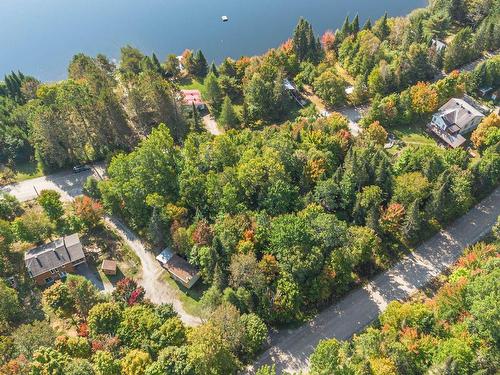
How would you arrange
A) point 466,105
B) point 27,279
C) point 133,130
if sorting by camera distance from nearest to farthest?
1. point 27,279
2. point 466,105
3. point 133,130

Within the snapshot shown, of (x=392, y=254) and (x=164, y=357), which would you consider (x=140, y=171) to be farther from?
(x=392, y=254)

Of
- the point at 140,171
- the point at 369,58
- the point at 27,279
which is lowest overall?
the point at 27,279

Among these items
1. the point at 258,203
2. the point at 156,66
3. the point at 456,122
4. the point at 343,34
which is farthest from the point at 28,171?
the point at 456,122

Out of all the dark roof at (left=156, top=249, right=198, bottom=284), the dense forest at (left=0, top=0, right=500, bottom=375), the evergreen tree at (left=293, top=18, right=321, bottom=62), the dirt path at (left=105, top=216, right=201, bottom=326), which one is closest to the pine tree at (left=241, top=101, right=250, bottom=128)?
the dense forest at (left=0, top=0, right=500, bottom=375)

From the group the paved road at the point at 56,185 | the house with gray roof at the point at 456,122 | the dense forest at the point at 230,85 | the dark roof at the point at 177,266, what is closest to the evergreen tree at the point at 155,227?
the dark roof at the point at 177,266

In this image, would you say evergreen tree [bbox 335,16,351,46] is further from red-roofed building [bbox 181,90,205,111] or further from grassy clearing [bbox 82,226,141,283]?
grassy clearing [bbox 82,226,141,283]

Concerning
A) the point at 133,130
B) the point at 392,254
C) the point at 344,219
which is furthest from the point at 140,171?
the point at 392,254
